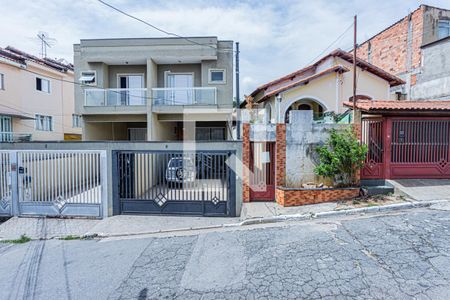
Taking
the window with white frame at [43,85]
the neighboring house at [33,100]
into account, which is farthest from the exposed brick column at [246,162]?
the window with white frame at [43,85]

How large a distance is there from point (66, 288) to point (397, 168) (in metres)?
9.95

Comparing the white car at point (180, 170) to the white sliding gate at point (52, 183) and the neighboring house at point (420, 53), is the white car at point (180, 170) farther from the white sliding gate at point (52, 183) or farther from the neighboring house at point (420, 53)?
the neighboring house at point (420, 53)

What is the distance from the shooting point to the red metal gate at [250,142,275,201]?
8.60 meters

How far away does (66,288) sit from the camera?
14.1 feet

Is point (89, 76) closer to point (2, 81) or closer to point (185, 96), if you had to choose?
point (2, 81)

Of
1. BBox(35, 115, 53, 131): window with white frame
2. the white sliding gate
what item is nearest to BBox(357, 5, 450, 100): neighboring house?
the white sliding gate

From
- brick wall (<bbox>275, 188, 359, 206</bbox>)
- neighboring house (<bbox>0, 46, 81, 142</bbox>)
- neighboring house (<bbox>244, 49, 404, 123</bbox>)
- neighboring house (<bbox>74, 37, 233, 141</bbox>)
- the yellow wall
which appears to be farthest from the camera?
the yellow wall

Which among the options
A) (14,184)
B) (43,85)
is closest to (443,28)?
(14,184)

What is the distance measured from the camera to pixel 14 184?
8.44 m

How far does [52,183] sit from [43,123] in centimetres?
1355

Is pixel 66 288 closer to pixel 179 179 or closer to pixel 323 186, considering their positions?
pixel 179 179

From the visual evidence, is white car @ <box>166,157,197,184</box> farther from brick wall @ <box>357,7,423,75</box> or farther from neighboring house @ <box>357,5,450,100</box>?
brick wall @ <box>357,7,423,75</box>

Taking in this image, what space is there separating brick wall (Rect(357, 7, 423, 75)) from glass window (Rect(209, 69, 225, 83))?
13093 millimetres

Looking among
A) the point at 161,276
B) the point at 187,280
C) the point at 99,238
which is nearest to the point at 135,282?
the point at 161,276
